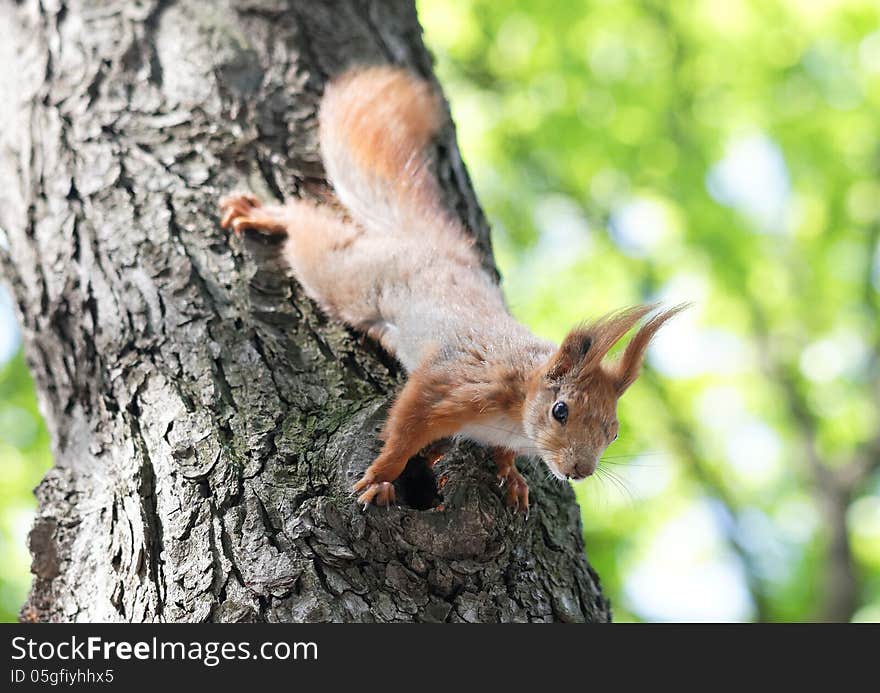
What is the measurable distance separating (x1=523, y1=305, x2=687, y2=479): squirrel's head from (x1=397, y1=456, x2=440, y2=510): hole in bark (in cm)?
31

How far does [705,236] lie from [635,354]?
4176mm

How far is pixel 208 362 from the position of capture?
228cm

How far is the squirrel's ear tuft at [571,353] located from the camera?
2.33m

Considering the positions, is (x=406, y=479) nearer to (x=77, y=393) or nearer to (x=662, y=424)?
(x=77, y=393)

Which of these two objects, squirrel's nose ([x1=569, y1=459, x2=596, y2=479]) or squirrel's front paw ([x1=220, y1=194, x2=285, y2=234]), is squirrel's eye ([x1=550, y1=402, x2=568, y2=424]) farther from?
squirrel's front paw ([x1=220, y1=194, x2=285, y2=234])

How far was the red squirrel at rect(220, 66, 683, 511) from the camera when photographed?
7.45ft

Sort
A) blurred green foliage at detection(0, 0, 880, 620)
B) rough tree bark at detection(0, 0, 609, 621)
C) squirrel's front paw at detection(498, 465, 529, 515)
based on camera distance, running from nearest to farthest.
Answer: rough tree bark at detection(0, 0, 609, 621) → squirrel's front paw at detection(498, 465, 529, 515) → blurred green foliage at detection(0, 0, 880, 620)

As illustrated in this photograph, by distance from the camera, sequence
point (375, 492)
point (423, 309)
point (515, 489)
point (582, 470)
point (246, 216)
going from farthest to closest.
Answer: point (246, 216), point (423, 309), point (582, 470), point (515, 489), point (375, 492)

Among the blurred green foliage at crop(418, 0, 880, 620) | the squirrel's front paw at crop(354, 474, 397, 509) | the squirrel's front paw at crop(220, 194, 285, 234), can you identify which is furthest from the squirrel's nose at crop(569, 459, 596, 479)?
the blurred green foliage at crop(418, 0, 880, 620)

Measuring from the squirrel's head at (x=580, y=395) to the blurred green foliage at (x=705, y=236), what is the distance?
3534 millimetres

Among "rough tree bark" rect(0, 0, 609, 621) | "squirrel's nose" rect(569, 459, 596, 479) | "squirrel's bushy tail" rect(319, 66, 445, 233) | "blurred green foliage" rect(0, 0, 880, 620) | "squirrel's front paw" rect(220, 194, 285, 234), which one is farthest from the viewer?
"blurred green foliage" rect(0, 0, 880, 620)

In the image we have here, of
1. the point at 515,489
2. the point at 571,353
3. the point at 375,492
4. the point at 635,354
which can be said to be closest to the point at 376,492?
the point at 375,492

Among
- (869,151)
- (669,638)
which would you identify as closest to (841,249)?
(869,151)

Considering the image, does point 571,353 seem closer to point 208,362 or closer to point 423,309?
point 423,309
